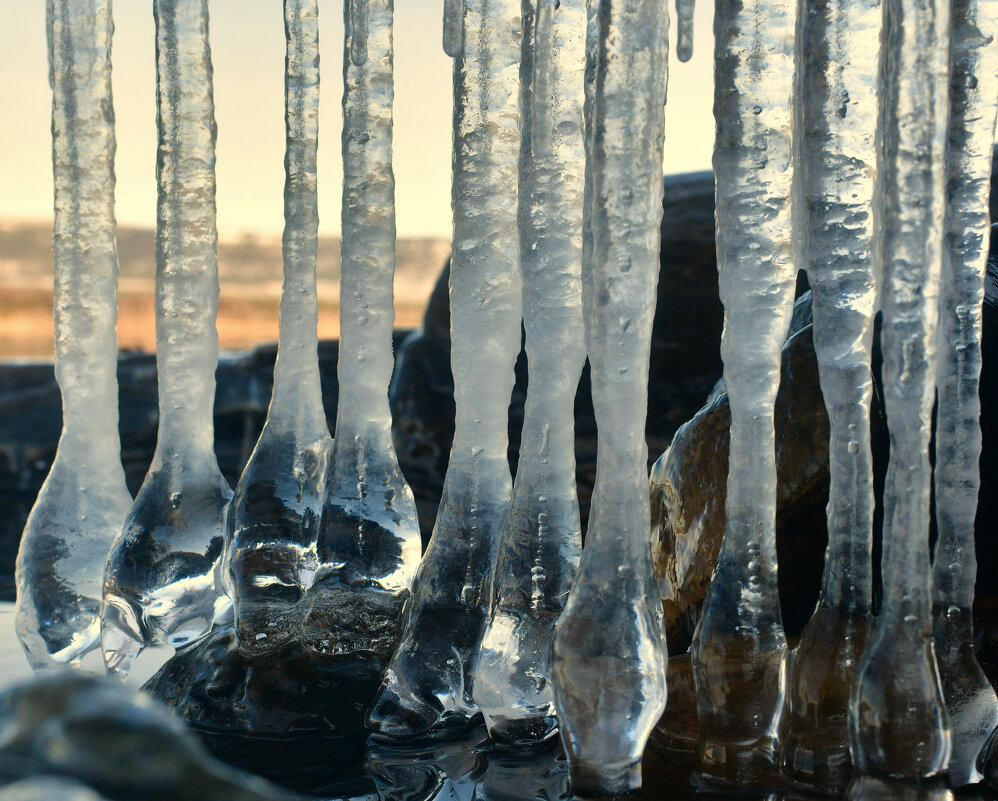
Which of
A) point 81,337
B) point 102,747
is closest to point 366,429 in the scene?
point 81,337

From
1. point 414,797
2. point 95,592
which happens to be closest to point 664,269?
point 95,592

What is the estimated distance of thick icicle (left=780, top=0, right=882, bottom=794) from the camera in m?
2.13

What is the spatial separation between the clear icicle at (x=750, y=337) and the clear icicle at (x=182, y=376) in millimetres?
1796

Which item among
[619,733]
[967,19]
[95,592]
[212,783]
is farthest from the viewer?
[95,592]

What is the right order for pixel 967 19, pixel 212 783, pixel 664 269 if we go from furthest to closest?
1. pixel 664 269
2. pixel 967 19
3. pixel 212 783

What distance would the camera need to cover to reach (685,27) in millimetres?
2803

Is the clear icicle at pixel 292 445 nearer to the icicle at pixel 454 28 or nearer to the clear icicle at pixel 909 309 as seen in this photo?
the icicle at pixel 454 28

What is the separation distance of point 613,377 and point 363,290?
1272 mm

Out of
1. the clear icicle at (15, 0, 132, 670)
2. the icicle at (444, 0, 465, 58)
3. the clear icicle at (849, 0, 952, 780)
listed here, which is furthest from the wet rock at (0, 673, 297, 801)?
the icicle at (444, 0, 465, 58)

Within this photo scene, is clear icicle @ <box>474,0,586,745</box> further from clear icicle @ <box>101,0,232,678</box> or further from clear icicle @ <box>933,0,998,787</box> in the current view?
clear icicle @ <box>101,0,232,678</box>

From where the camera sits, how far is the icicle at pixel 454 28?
9.57 feet

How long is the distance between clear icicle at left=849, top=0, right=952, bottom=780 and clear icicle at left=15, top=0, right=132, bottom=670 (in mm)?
2378

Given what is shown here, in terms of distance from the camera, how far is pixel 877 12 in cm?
212

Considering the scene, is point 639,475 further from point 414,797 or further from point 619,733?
point 414,797
